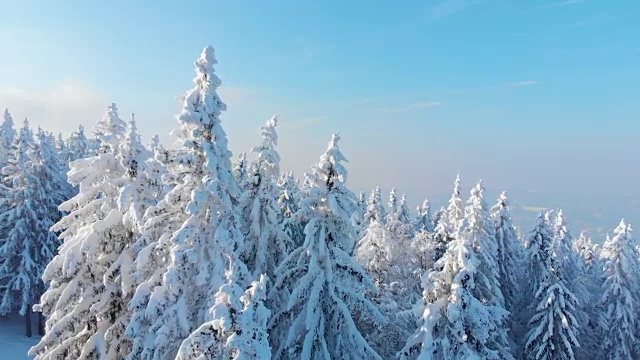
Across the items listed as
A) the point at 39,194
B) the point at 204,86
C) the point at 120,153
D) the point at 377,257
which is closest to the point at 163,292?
the point at 120,153

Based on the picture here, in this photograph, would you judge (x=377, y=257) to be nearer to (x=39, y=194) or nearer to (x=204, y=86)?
(x=204, y=86)

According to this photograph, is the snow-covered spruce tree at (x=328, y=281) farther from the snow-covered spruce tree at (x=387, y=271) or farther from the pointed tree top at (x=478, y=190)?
the pointed tree top at (x=478, y=190)

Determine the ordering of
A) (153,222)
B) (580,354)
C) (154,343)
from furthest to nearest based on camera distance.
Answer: (580,354)
(153,222)
(154,343)

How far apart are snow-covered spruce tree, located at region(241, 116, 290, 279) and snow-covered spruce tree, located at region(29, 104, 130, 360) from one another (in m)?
4.98

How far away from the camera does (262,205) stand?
1947cm

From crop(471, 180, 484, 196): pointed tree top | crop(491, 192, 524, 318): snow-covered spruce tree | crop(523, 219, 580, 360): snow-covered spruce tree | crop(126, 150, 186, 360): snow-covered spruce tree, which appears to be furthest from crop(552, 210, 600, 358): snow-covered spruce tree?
crop(126, 150, 186, 360): snow-covered spruce tree

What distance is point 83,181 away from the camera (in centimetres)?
1748

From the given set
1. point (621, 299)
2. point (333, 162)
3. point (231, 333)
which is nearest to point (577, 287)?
point (621, 299)

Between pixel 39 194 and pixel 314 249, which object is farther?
pixel 39 194

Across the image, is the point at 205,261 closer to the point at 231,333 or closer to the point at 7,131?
the point at 231,333

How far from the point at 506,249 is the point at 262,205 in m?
24.9

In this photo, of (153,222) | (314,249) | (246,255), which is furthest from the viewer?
(246,255)

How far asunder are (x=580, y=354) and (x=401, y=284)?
17.1 meters

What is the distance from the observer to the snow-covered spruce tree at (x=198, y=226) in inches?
580
